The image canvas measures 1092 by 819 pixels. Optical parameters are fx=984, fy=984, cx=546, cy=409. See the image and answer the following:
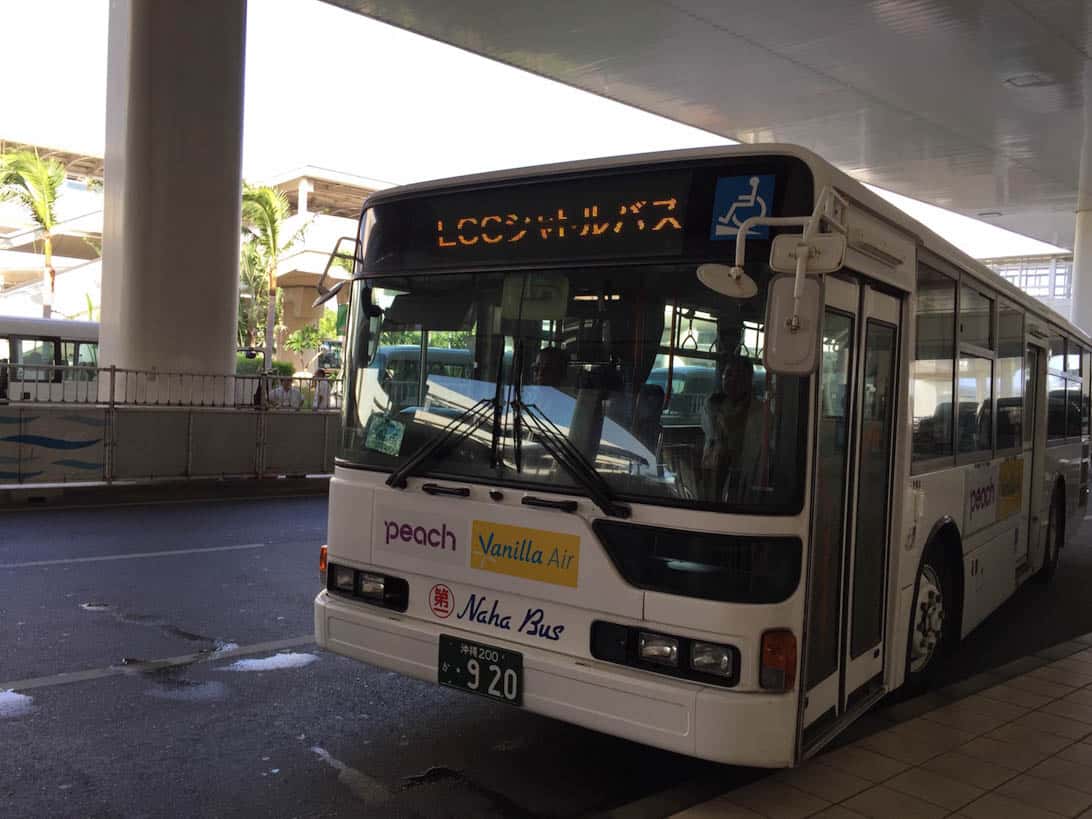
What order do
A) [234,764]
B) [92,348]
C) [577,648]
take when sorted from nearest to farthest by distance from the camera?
[577,648] → [234,764] → [92,348]

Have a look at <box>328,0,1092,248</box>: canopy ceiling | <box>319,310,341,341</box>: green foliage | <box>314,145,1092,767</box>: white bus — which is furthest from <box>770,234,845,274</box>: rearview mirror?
<box>319,310,341,341</box>: green foliage

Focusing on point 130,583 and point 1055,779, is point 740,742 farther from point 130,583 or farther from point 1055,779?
point 130,583

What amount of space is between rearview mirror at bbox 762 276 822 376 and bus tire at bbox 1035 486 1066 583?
7.53m

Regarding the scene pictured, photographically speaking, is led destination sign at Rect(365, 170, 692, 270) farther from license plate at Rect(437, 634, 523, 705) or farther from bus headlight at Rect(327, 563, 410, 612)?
license plate at Rect(437, 634, 523, 705)

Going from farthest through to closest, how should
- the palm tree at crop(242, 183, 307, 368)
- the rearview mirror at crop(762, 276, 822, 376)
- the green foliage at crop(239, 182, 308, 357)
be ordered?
the green foliage at crop(239, 182, 308, 357)
the palm tree at crop(242, 183, 307, 368)
the rearview mirror at crop(762, 276, 822, 376)

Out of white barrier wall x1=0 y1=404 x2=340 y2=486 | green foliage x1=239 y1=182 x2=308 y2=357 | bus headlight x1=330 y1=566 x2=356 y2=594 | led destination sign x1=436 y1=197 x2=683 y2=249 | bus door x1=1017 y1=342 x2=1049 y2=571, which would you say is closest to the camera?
led destination sign x1=436 y1=197 x2=683 y2=249

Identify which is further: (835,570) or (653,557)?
(835,570)

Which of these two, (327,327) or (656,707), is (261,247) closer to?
(327,327)

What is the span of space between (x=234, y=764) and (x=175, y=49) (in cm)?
1442

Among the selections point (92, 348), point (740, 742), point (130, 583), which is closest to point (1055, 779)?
point (740, 742)

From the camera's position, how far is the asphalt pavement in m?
4.42

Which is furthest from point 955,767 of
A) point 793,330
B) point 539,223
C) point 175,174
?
point 175,174

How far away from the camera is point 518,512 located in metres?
4.52

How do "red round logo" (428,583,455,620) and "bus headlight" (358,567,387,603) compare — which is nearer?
"red round logo" (428,583,455,620)
